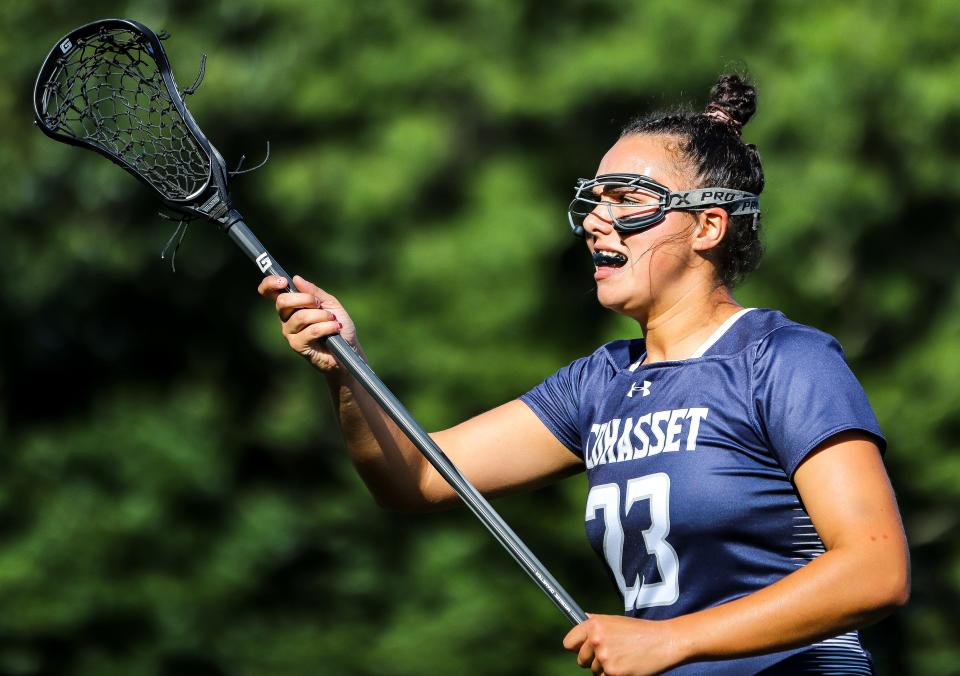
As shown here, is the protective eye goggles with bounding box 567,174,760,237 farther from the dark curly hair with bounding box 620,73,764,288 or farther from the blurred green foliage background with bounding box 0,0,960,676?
the blurred green foliage background with bounding box 0,0,960,676

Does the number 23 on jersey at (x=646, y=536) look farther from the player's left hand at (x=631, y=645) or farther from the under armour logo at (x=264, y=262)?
the under armour logo at (x=264, y=262)

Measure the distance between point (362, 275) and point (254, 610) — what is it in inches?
109

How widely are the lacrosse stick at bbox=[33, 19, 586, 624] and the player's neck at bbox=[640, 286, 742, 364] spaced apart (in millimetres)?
500

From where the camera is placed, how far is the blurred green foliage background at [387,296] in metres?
9.74

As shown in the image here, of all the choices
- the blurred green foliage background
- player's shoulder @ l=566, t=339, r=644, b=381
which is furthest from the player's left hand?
the blurred green foliage background

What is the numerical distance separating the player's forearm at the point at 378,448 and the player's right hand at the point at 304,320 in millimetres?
88

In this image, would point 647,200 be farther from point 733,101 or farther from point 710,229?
point 733,101

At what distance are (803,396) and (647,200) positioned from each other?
66cm

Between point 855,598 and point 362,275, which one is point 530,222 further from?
point 855,598

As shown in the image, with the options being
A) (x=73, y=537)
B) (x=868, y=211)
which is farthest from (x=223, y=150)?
(x=868, y=211)

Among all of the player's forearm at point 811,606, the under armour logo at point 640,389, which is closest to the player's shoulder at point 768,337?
the under armour logo at point 640,389

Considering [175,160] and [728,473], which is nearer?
[728,473]

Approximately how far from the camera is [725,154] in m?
3.13

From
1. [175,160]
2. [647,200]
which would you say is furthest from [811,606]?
[175,160]
